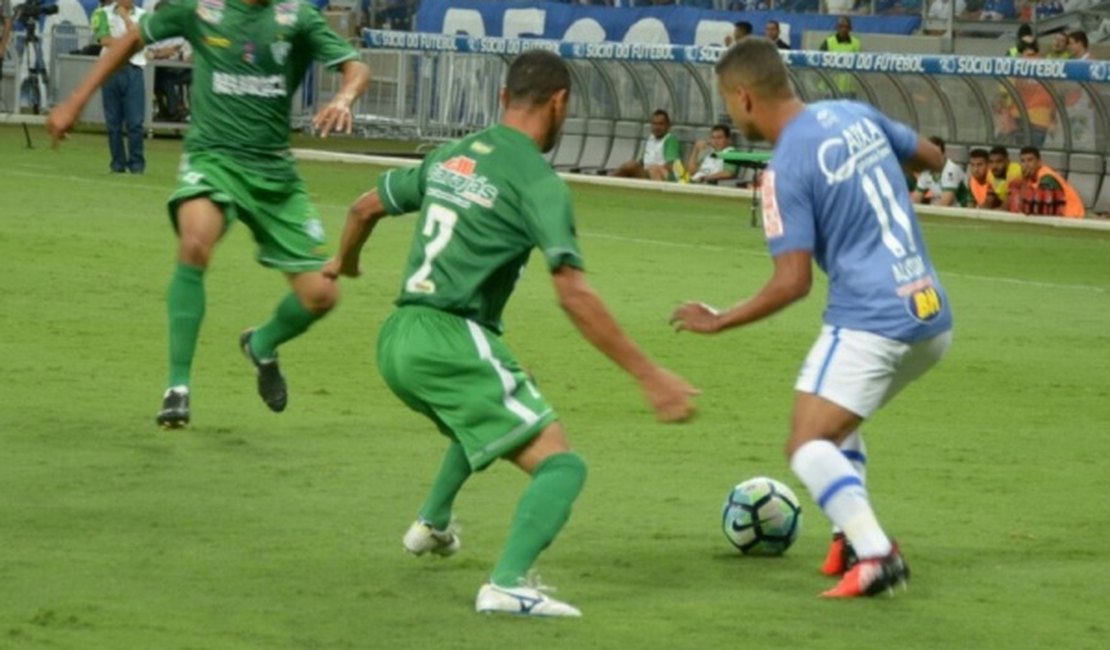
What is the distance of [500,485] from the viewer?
1026cm

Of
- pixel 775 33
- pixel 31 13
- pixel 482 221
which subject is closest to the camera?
pixel 482 221

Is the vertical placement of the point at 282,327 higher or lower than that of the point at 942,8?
higher

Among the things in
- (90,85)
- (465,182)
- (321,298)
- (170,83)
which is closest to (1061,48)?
(170,83)

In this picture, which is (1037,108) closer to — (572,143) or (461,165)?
(572,143)

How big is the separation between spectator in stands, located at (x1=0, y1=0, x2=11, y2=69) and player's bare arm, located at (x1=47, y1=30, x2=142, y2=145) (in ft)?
86.5

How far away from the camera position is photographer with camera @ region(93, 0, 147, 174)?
28484mm

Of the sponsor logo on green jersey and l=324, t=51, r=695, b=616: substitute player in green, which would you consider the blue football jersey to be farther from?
the sponsor logo on green jersey

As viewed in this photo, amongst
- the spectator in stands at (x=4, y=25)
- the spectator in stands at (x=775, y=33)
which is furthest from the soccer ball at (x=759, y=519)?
the spectator in stands at (x=4, y=25)

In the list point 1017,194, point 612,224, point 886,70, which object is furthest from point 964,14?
point 612,224

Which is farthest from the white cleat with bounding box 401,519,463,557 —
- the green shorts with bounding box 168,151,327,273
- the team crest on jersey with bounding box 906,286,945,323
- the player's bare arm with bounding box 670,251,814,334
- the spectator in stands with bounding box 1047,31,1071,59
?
the spectator in stands with bounding box 1047,31,1071,59

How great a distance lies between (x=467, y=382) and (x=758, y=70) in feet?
4.70

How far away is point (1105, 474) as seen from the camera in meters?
11.0

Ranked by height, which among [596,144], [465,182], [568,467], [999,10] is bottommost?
[596,144]

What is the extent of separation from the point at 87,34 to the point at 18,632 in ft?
112
